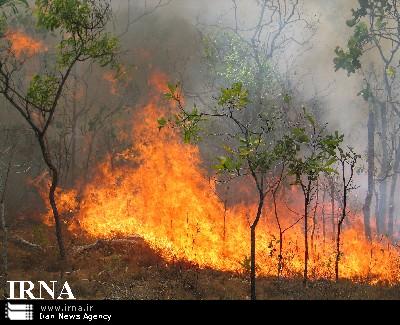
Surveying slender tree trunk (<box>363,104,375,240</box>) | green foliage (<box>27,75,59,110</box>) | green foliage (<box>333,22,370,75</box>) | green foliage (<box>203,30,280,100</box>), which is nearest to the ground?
green foliage (<box>27,75,59,110</box>)

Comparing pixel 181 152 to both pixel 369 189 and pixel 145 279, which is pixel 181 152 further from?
pixel 145 279

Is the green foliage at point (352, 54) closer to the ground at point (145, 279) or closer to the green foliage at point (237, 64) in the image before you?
the ground at point (145, 279)

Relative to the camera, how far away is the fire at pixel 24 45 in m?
24.2

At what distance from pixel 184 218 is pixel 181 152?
5.34 metres

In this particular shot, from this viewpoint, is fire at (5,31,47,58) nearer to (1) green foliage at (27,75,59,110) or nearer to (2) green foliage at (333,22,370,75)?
(1) green foliage at (27,75,59,110)

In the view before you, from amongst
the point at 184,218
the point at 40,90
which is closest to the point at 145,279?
the point at 184,218

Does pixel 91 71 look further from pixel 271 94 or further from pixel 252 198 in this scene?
pixel 252 198

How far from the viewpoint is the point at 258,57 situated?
25.8m

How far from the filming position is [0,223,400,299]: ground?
12.7 meters

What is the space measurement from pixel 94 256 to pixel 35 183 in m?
8.86

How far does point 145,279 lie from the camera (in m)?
14.2

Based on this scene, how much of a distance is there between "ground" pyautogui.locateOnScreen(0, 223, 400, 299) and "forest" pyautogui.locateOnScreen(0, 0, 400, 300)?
0.08m

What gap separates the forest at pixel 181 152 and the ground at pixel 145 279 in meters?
0.08
